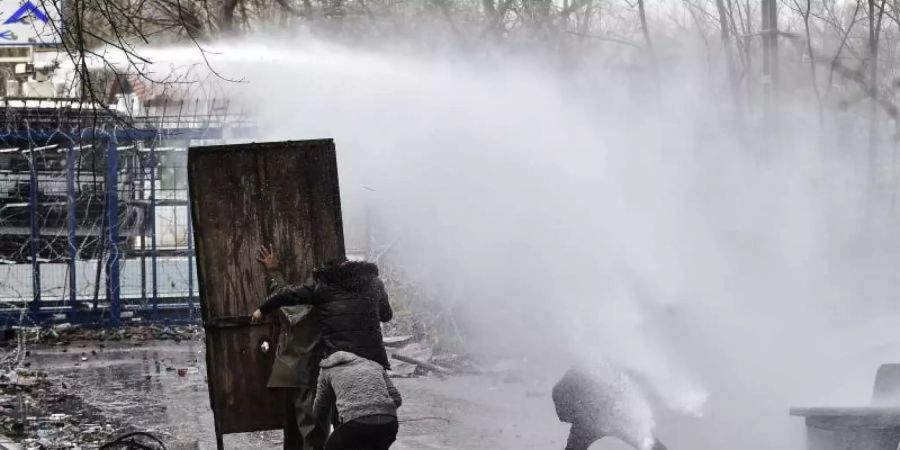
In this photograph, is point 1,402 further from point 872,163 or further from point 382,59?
point 872,163

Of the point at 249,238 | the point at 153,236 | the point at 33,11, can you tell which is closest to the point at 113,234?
the point at 153,236

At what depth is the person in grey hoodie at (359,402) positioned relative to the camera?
20.8 ft

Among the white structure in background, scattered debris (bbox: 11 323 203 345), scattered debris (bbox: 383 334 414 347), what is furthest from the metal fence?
scattered debris (bbox: 383 334 414 347)

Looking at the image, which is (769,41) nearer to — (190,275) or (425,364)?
(425,364)

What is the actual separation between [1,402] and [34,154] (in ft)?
17.9

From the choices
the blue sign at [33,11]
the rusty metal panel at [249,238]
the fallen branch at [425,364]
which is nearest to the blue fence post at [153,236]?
the blue sign at [33,11]

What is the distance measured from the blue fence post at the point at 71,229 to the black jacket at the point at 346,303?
9.46m

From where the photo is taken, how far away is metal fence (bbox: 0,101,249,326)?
51.9ft

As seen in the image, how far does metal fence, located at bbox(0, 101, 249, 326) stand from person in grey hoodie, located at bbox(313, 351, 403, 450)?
30.9 feet

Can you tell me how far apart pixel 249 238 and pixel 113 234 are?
29.9 ft

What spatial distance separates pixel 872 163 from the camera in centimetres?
1997

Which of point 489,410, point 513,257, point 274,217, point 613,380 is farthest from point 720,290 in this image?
point 274,217

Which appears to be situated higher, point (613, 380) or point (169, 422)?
point (613, 380)

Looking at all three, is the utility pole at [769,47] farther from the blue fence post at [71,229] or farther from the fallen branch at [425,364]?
the blue fence post at [71,229]
